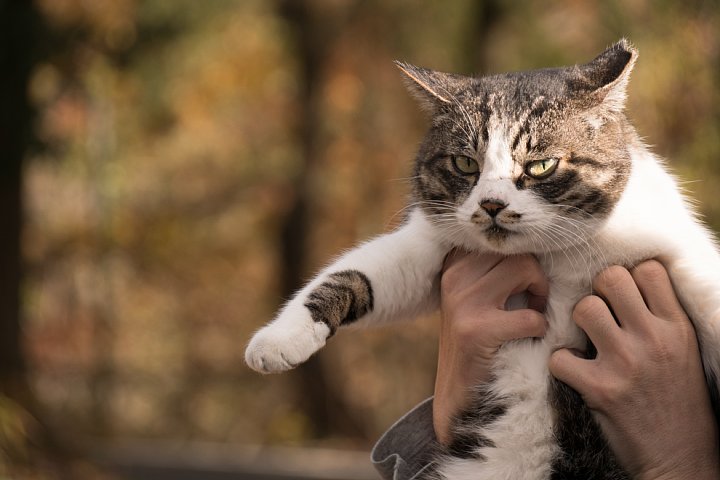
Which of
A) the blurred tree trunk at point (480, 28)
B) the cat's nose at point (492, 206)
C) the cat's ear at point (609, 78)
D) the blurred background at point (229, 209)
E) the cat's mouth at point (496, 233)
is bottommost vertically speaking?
the blurred background at point (229, 209)

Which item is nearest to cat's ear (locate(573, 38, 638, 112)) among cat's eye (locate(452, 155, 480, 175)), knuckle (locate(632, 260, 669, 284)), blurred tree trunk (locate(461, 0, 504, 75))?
cat's eye (locate(452, 155, 480, 175))

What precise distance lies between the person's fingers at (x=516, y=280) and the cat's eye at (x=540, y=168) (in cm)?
23

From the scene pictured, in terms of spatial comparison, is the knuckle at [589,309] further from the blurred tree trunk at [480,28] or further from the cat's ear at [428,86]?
the blurred tree trunk at [480,28]

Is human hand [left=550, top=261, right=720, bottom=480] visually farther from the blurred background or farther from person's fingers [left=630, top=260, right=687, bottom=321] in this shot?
the blurred background

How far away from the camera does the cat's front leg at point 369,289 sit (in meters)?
2.48

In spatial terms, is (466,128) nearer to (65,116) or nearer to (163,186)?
(65,116)

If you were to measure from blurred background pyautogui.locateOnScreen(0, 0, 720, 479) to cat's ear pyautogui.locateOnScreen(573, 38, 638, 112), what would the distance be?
248 inches

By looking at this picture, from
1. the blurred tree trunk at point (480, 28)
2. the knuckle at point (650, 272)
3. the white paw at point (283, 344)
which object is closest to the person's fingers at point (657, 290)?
the knuckle at point (650, 272)

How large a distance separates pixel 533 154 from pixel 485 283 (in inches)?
15.0

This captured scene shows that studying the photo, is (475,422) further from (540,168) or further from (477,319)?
(540,168)

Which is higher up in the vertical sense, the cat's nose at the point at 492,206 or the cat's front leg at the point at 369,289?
the cat's nose at the point at 492,206

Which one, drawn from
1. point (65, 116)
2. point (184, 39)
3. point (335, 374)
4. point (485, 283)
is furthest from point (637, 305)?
point (65, 116)

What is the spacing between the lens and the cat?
7.57 feet

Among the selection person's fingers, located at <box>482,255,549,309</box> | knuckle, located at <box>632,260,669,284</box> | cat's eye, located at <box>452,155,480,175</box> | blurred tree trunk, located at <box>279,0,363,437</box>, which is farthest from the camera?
blurred tree trunk, located at <box>279,0,363,437</box>
